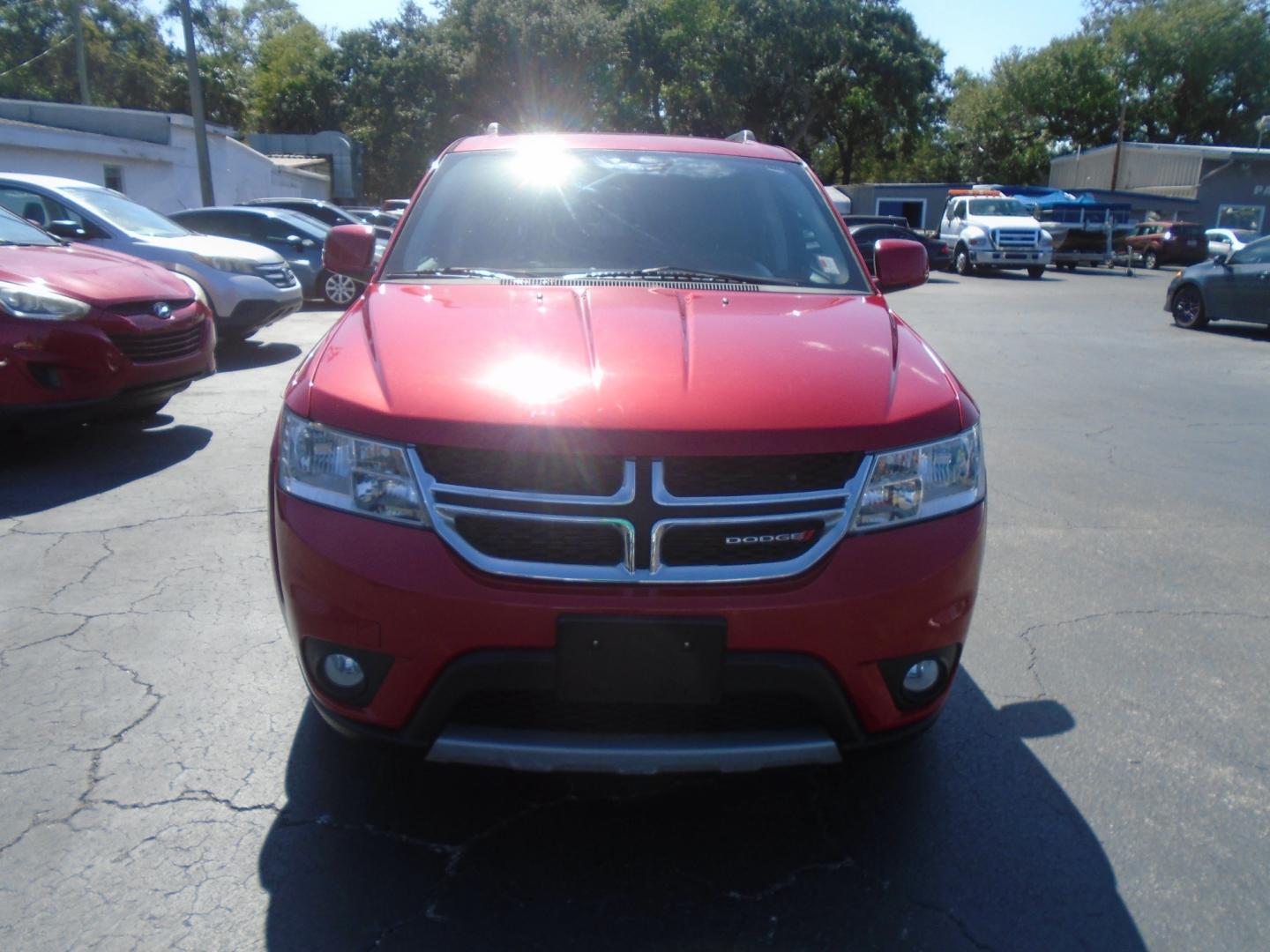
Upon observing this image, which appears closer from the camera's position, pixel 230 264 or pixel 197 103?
pixel 230 264

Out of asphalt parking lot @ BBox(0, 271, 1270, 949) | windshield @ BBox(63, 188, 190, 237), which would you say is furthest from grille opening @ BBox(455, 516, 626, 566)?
windshield @ BBox(63, 188, 190, 237)

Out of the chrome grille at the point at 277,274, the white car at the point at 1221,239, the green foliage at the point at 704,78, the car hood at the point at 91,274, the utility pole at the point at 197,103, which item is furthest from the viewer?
the green foliage at the point at 704,78

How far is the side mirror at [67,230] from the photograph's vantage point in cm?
825

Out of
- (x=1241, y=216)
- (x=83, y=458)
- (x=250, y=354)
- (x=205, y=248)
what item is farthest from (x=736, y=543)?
(x=1241, y=216)

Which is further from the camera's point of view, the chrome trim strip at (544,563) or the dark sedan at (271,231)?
the dark sedan at (271,231)

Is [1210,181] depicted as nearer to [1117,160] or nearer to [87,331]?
[1117,160]

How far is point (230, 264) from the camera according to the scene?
9.94 meters

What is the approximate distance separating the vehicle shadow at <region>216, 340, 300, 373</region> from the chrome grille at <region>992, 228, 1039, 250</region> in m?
19.8

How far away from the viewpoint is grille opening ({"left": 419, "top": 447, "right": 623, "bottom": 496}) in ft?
7.37

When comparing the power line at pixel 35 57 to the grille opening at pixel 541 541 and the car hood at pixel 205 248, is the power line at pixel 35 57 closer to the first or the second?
the car hood at pixel 205 248

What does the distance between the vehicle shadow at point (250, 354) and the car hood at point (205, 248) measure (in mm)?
905

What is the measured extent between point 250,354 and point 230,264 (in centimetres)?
100

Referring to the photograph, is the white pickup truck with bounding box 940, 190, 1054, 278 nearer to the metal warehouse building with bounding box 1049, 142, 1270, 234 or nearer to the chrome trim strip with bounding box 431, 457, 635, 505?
the metal warehouse building with bounding box 1049, 142, 1270, 234

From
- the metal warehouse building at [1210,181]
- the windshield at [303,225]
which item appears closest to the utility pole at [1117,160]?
the metal warehouse building at [1210,181]
